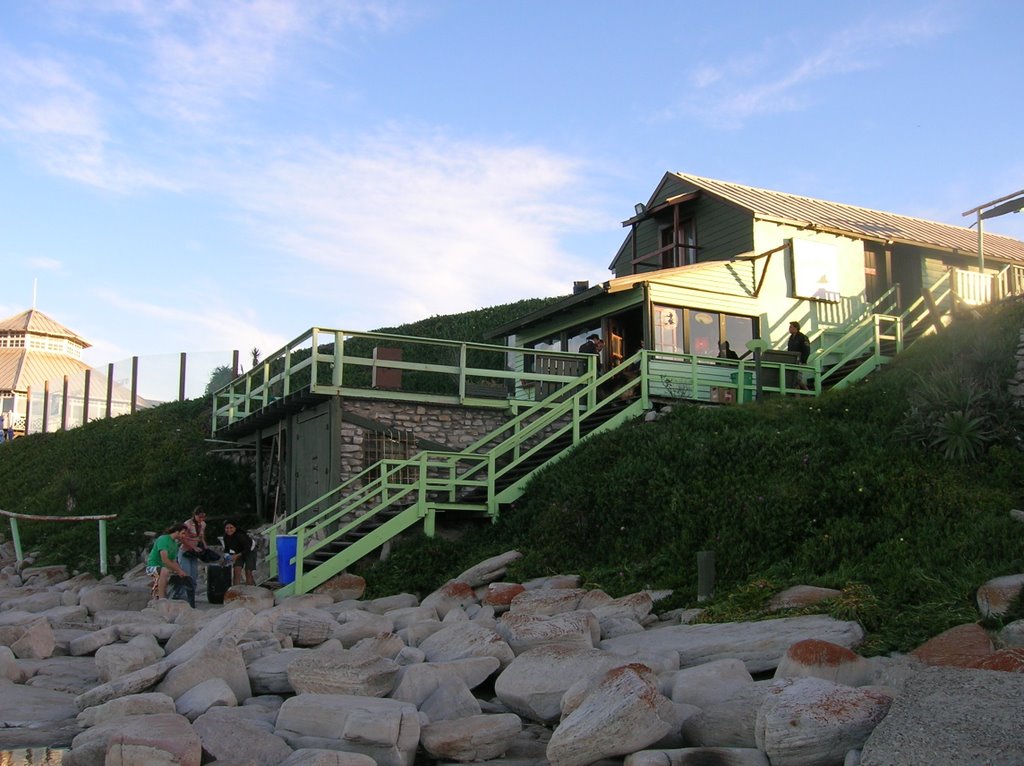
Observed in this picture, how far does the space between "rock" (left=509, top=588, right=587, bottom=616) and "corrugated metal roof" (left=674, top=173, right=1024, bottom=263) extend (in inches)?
502

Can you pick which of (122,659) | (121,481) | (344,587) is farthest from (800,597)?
(121,481)

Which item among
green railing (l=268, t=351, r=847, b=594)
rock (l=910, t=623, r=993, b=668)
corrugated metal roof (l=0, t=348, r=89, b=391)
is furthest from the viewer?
corrugated metal roof (l=0, t=348, r=89, b=391)

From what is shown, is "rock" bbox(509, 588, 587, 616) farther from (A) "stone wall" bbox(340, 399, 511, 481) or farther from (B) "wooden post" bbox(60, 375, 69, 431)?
(B) "wooden post" bbox(60, 375, 69, 431)

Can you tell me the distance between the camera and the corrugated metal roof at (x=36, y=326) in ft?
157

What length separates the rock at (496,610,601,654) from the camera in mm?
10625

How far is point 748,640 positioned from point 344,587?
7.78 m

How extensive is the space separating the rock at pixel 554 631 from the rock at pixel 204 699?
2.75 m

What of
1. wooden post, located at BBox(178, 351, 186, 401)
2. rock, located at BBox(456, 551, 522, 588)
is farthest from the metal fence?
rock, located at BBox(456, 551, 522, 588)

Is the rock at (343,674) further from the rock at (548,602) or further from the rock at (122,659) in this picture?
the rock at (548,602)

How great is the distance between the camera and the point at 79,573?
21.6 m

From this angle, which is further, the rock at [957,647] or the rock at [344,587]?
the rock at [344,587]

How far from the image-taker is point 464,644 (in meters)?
10.8

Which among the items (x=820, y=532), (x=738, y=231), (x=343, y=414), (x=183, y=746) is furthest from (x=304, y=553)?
(x=738, y=231)

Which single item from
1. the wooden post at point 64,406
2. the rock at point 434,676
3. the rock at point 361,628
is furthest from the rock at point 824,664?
the wooden post at point 64,406
